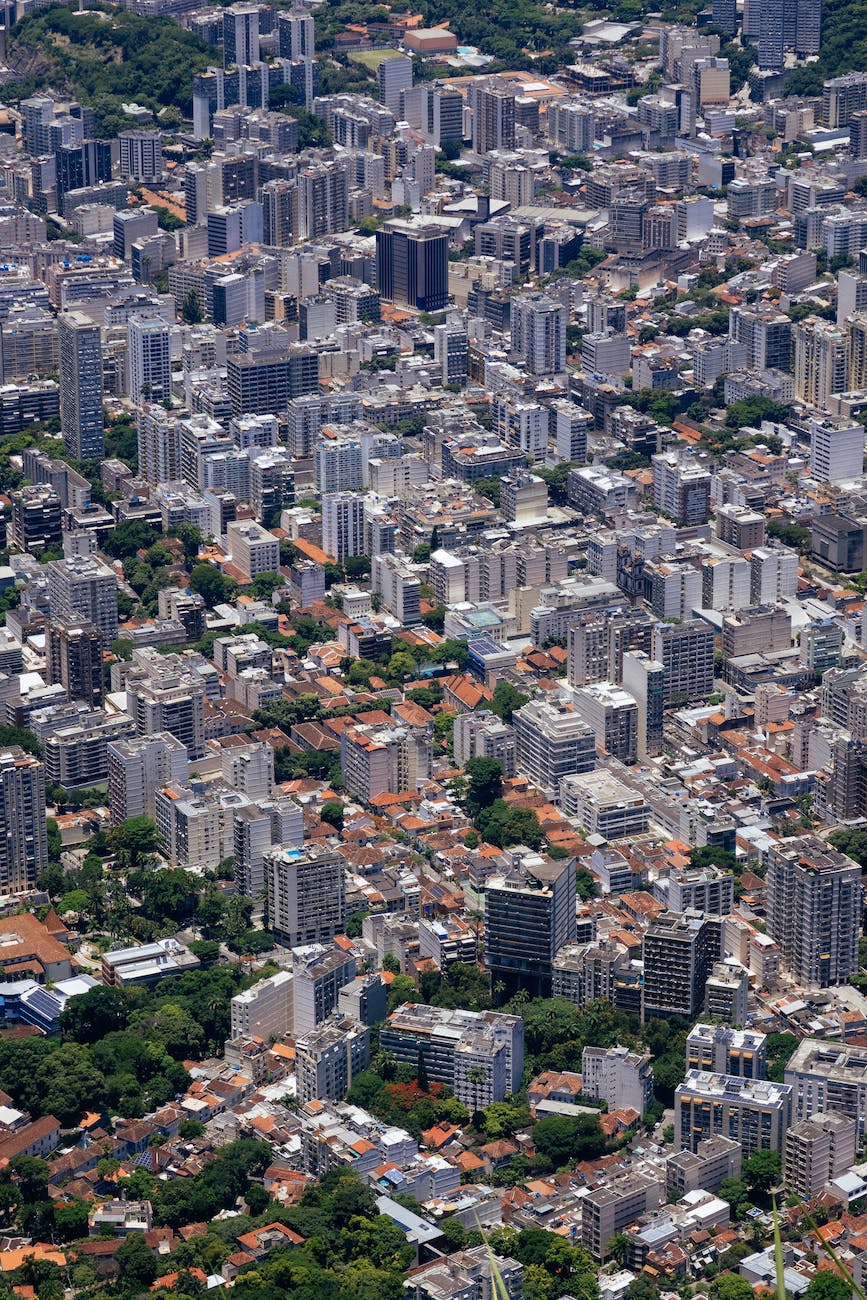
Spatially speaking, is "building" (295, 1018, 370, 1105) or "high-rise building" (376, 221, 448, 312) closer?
"building" (295, 1018, 370, 1105)

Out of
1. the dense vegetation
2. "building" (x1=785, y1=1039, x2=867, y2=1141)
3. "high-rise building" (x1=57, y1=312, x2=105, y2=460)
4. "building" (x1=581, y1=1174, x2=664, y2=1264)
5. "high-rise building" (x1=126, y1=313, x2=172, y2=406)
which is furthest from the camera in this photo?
the dense vegetation

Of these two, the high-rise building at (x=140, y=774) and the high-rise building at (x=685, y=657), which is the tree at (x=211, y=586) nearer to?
the high-rise building at (x=140, y=774)

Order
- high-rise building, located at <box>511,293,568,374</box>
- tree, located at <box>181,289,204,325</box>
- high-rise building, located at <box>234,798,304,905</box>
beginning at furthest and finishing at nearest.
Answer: tree, located at <box>181,289,204,325</box>, high-rise building, located at <box>511,293,568,374</box>, high-rise building, located at <box>234,798,304,905</box>

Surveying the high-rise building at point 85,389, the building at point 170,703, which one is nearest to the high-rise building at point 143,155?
the high-rise building at point 85,389

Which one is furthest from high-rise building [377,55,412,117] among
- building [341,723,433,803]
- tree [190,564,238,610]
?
building [341,723,433,803]

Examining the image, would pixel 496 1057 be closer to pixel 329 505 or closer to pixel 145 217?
pixel 329 505

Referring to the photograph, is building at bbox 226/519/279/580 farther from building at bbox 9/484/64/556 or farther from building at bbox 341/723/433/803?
building at bbox 341/723/433/803

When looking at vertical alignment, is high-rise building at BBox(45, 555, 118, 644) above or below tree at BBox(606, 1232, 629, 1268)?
above
